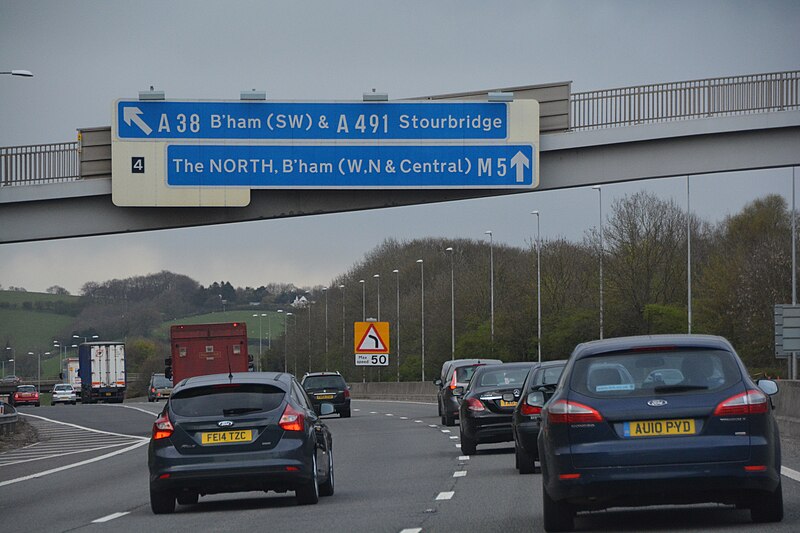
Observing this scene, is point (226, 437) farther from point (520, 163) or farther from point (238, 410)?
point (520, 163)

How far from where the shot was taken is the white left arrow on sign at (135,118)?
31.6m

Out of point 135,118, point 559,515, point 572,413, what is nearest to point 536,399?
point 559,515

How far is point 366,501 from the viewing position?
50.5 ft

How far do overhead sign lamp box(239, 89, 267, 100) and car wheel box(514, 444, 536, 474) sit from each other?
49.8 feet

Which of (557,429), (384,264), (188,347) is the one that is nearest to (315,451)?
(557,429)

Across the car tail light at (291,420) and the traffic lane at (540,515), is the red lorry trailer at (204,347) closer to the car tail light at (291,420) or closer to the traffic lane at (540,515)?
the traffic lane at (540,515)

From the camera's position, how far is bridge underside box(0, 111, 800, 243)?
30.7 meters

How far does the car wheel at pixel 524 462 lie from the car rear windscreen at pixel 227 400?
423 centimetres

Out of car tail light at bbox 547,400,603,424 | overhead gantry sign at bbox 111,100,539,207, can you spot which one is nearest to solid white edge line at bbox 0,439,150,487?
overhead gantry sign at bbox 111,100,539,207

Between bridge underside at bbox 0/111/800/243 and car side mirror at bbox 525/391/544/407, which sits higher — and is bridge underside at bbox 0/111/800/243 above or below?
above

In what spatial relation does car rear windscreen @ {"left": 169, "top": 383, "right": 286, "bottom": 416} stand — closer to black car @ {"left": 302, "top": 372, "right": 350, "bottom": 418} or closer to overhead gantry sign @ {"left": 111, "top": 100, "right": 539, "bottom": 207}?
overhead gantry sign @ {"left": 111, "top": 100, "right": 539, "bottom": 207}

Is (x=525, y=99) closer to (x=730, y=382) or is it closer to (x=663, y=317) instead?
(x=730, y=382)

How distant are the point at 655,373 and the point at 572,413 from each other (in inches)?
27.1

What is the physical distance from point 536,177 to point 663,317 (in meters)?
46.3
